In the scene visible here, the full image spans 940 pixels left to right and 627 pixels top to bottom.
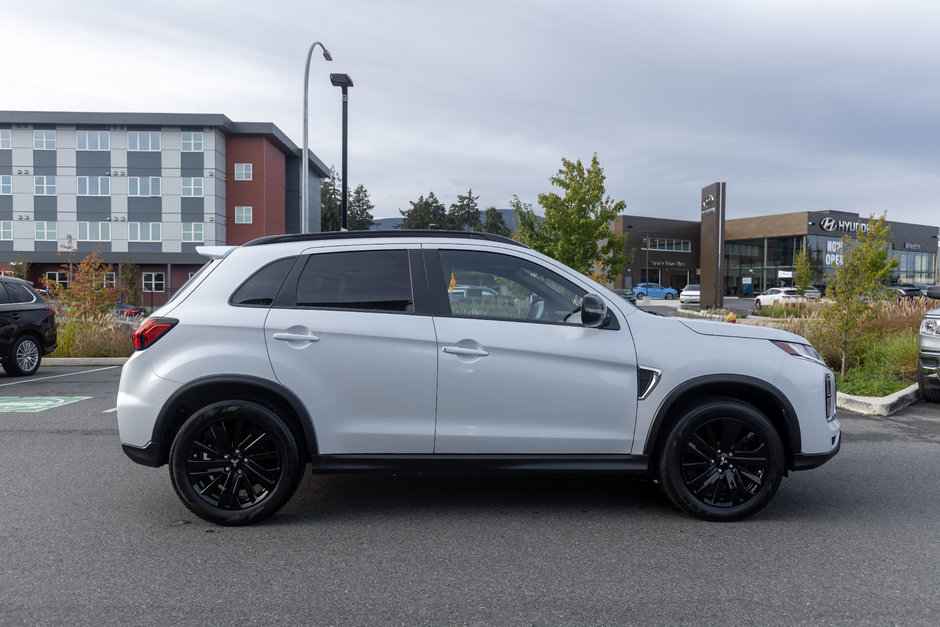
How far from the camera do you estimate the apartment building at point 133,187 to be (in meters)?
49.5

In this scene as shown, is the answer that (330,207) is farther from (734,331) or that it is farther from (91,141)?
(734,331)

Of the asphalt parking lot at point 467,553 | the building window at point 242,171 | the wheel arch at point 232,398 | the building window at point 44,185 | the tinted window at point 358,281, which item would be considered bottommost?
the asphalt parking lot at point 467,553

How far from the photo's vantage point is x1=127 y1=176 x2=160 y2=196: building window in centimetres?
5028

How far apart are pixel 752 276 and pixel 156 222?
6228cm

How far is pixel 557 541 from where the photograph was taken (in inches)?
162

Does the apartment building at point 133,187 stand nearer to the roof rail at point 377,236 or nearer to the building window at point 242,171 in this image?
the building window at point 242,171

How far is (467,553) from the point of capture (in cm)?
394

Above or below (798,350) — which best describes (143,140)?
above

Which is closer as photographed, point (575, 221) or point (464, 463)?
point (464, 463)

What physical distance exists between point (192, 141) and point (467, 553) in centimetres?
5145

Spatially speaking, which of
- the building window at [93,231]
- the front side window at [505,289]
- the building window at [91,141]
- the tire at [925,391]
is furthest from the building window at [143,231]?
the front side window at [505,289]

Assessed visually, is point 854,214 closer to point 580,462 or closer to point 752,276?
point 752,276

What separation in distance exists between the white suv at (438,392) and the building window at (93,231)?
53.0 m

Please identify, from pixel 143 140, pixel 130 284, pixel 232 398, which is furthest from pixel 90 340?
pixel 143 140
